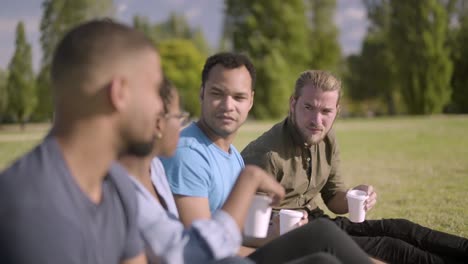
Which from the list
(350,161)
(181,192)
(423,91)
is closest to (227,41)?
(423,91)

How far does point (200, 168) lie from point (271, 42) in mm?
40698

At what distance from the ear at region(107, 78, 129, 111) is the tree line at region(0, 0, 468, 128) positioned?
104 ft

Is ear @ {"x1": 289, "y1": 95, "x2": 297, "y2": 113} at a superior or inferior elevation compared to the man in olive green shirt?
superior

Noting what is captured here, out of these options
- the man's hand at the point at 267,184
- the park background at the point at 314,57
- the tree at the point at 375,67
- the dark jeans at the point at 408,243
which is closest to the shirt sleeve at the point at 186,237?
the man's hand at the point at 267,184

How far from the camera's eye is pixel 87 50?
1430 mm

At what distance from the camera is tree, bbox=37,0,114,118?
37281 millimetres

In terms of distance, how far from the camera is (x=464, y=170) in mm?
8422

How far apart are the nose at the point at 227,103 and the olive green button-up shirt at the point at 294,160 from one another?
0.78 meters

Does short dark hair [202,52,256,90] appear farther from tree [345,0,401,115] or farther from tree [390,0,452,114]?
tree [345,0,401,115]

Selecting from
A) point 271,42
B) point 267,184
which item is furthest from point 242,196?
point 271,42

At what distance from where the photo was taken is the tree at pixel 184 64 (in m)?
53.1

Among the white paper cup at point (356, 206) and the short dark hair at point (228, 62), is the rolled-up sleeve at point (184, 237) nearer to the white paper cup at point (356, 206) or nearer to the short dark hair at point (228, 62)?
the short dark hair at point (228, 62)

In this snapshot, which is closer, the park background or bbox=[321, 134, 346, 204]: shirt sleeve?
bbox=[321, 134, 346, 204]: shirt sleeve

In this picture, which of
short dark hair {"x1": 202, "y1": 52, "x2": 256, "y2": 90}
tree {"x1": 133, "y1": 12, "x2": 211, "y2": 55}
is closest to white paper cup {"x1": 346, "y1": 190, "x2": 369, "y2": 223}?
short dark hair {"x1": 202, "y1": 52, "x2": 256, "y2": 90}
